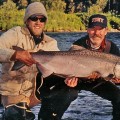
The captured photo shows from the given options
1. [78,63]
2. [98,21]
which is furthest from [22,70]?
[98,21]

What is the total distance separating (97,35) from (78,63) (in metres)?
0.59

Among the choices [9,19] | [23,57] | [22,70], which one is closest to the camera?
[23,57]

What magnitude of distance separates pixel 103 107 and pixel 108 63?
10.2 ft

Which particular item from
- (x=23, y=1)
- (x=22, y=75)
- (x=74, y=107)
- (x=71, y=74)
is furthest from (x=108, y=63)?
(x=23, y=1)

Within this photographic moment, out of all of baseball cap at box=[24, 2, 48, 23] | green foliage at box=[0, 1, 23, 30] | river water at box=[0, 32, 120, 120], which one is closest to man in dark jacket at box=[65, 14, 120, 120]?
baseball cap at box=[24, 2, 48, 23]

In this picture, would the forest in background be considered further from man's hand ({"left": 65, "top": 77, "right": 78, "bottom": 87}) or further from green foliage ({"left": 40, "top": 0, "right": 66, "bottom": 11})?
man's hand ({"left": 65, "top": 77, "right": 78, "bottom": 87})

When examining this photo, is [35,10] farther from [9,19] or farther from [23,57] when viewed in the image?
[9,19]

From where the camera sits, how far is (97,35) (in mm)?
6801

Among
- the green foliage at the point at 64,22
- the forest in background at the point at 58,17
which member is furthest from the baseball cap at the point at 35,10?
the green foliage at the point at 64,22

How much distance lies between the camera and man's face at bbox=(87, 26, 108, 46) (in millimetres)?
6812

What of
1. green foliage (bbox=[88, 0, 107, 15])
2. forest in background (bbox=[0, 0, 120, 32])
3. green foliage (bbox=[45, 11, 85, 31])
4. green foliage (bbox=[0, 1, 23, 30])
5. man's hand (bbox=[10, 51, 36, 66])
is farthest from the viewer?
green foliage (bbox=[88, 0, 107, 15])

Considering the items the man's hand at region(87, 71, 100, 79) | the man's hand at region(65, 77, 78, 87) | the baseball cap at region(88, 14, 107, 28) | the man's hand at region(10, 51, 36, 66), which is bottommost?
the man's hand at region(65, 77, 78, 87)

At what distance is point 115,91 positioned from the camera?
6844 mm

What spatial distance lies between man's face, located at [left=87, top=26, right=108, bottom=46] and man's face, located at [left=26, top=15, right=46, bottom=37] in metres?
0.72
